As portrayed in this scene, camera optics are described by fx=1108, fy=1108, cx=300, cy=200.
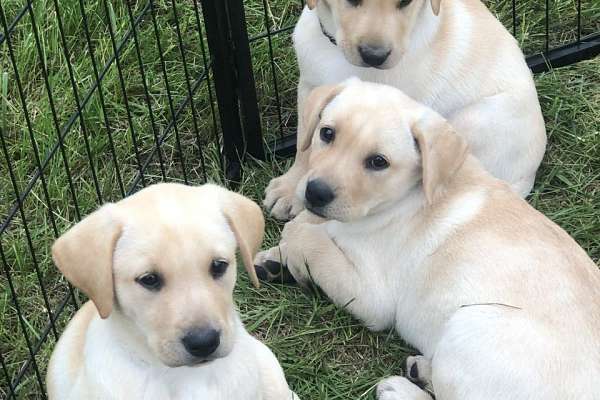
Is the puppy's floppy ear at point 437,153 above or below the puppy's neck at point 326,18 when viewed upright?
below

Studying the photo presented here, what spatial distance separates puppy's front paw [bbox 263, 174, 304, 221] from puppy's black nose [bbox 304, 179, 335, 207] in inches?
31.6

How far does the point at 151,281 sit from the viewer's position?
320 centimetres

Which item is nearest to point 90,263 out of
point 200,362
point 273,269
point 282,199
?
point 200,362

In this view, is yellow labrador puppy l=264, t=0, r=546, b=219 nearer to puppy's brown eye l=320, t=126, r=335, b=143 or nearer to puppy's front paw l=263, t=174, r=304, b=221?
puppy's front paw l=263, t=174, r=304, b=221

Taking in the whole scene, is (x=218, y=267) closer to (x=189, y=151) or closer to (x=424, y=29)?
(x=424, y=29)

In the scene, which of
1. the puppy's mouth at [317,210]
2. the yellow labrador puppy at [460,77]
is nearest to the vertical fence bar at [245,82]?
the yellow labrador puppy at [460,77]

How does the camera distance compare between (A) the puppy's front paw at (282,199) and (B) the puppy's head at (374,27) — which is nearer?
(B) the puppy's head at (374,27)

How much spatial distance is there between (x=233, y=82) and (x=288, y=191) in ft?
1.98

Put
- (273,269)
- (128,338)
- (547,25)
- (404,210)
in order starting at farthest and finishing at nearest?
(547,25) < (273,269) < (404,210) < (128,338)

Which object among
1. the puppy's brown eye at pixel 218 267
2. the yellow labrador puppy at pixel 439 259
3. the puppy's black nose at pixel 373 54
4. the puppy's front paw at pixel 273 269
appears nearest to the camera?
the puppy's brown eye at pixel 218 267

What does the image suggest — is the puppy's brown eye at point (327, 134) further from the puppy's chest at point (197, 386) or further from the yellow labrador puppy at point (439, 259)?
the puppy's chest at point (197, 386)

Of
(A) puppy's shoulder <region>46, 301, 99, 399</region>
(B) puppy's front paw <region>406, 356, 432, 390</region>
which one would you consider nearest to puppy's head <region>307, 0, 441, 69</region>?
(B) puppy's front paw <region>406, 356, 432, 390</region>

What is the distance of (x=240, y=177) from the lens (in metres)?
5.38

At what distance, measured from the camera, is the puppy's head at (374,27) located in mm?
4590
